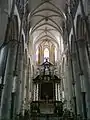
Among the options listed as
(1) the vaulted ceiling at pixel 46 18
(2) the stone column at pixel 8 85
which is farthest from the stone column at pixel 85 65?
(1) the vaulted ceiling at pixel 46 18

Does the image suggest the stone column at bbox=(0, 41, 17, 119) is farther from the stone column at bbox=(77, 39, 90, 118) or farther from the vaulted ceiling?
the vaulted ceiling

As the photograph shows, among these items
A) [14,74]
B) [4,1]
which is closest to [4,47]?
[4,1]

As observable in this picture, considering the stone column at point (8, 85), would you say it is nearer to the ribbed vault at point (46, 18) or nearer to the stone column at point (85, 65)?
the stone column at point (85, 65)

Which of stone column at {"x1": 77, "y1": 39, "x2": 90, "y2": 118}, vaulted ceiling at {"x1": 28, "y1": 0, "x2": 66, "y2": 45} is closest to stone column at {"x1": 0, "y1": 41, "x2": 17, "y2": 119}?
stone column at {"x1": 77, "y1": 39, "x2": 90, "y2": 118}

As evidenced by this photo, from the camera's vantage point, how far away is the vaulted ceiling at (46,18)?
956 inches

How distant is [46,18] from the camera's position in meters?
27.3

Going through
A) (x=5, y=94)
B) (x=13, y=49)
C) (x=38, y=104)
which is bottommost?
(x=38, y=104)

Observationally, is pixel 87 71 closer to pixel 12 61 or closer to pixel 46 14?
pixel 12 61

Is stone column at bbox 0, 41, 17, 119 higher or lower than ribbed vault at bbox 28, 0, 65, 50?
lower

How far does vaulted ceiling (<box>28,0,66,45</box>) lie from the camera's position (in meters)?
24.3

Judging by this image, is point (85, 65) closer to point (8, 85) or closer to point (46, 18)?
point (8, 85)

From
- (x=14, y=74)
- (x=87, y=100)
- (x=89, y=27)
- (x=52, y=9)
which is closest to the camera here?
(x=89, y=27)

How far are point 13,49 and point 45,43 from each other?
770 inches

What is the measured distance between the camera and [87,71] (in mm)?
14695
